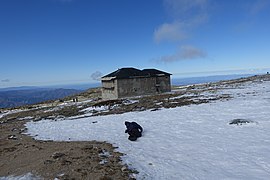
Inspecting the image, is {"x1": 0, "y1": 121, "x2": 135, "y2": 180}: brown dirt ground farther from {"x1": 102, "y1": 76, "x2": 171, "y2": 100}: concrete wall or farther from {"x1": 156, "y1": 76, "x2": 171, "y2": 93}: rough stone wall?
{"x1": 156, "y1": 76, "x2": 171, "y2": 93}: rough stone wall

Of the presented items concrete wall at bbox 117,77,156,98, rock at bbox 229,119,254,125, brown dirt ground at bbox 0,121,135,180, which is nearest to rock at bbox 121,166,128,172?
brown dirt ground at bbox 0,121,135,180

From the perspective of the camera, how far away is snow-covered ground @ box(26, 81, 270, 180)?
948 centimetres

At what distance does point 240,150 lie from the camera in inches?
451

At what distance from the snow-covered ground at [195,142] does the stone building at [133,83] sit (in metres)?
27.8

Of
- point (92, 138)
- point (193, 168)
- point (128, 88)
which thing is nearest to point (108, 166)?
point (193, 168)

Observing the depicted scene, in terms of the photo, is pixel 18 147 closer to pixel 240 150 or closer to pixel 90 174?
pixel 90 174

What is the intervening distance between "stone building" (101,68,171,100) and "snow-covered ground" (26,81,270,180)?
27.8 metres

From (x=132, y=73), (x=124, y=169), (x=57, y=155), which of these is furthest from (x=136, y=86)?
(x=124, y=169)

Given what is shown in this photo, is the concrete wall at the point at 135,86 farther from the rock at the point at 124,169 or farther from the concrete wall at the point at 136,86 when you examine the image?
the rock at the point at 124,169

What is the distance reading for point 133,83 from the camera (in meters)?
50.4

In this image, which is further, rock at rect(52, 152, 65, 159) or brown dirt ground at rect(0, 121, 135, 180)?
rock at rect(52, 152, 65, 159)

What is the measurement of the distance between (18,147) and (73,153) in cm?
509

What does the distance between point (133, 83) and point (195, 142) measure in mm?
37657

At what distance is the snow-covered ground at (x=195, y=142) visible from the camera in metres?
9.48
